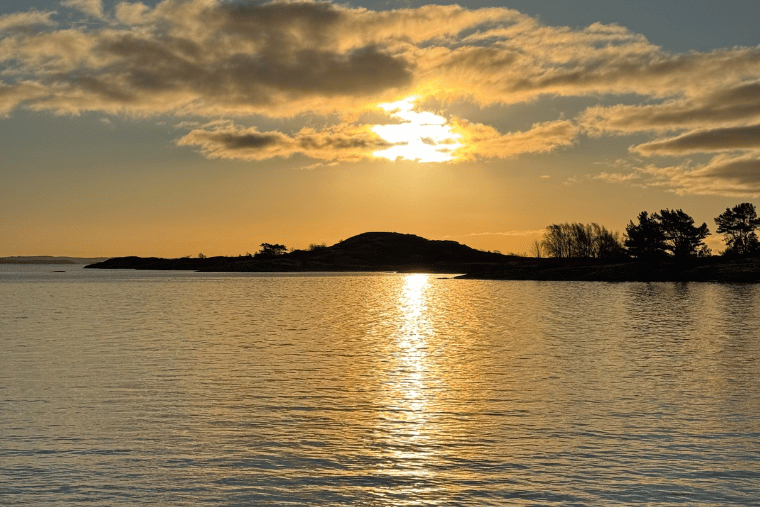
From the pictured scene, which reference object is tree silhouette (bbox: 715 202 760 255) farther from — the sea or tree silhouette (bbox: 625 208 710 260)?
the sea

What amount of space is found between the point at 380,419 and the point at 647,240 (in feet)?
545

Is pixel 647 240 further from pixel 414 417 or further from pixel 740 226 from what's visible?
pixel 414 417

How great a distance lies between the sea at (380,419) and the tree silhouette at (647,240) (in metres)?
134

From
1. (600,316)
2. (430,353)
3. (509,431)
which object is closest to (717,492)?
(509,431)

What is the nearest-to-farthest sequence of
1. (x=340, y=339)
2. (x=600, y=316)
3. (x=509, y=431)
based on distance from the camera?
(x=509, y=431) → (x=340, y=339) → (x=600, y=316)

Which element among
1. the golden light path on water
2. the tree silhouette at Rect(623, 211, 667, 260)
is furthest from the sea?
the tree silhouette at Rect(623, 211, 667, 260)

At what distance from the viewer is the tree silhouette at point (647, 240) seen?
172000 mm

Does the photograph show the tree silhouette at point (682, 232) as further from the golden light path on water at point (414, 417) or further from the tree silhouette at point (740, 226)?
the golden light path on water at point (414, 417)

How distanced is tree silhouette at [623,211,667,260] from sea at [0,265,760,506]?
13438cm

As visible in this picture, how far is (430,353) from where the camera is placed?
1455 inches

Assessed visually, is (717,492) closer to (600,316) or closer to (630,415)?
(630,415)

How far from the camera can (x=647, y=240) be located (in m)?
172

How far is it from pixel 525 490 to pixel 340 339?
3025 centimetres

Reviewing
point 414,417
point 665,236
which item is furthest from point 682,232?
point 414,417
